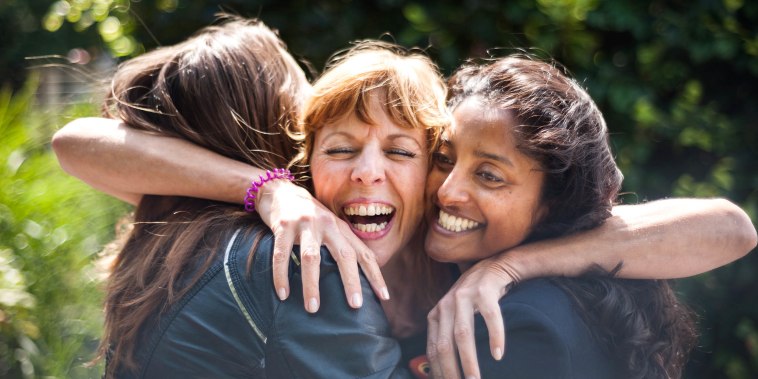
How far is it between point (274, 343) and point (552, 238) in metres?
0.83

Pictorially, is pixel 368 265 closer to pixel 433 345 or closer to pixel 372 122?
pixel 433 345

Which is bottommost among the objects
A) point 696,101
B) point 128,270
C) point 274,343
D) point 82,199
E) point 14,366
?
point 14,366

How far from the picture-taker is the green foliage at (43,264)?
10.5ft

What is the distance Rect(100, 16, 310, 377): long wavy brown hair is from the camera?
212 centimetres

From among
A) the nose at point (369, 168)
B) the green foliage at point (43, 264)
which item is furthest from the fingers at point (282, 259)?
the green foliage at point (43, 264)

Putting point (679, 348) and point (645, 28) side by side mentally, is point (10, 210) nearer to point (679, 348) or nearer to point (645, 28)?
point (679, 348)

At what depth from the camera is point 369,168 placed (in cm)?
217

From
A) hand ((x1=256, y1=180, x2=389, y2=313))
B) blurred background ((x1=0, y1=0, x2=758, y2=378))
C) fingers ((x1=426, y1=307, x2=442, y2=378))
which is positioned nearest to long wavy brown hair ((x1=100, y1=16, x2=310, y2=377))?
hand ((x1=256, y1=180, x2=389, y2=313))

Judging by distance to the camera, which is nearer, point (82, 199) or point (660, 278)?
point (660, 278)

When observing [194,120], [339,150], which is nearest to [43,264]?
[194,120]

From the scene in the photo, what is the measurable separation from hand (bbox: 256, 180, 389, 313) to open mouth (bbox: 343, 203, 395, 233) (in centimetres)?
11

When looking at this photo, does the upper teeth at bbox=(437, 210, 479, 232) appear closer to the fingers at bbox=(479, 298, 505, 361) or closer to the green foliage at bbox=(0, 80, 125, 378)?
the fingers at bbox=(479, 298, 505, 361)

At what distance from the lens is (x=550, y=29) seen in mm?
3771

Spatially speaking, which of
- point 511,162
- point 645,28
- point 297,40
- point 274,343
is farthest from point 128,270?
point 645,28
